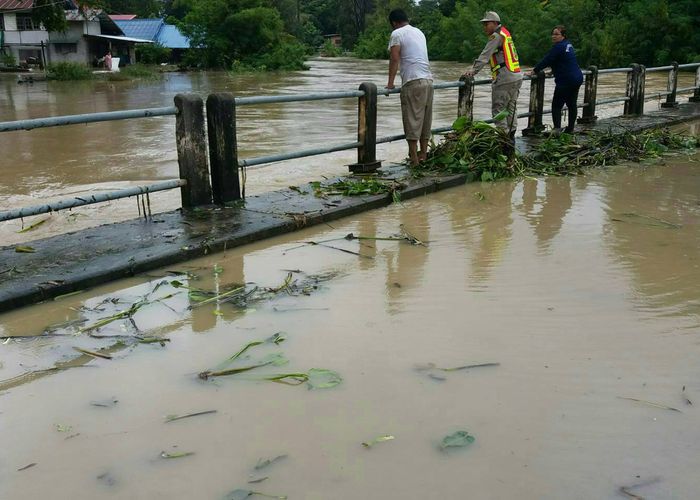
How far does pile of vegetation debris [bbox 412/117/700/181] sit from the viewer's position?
8172mm

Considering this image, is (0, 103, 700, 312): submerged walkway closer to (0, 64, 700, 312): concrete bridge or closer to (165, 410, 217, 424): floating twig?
(0, 64, 700, 312): concrete bridge

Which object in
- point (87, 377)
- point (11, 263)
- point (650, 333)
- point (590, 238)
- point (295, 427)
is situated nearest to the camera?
point (295, 427)

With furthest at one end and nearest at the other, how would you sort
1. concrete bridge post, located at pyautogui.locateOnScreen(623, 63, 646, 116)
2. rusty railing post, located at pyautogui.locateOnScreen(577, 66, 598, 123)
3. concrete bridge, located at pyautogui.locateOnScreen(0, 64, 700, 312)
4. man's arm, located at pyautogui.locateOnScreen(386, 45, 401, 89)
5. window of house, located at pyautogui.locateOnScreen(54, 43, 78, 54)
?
1. window of house, located at pyautogui.locateOnScreen(54, 43, 78, 54)
2. concrete bridge post, located at pyautogui.locateOnScreen(623, 63, 646, 116)
3. rusty railing post, located at pyautogui.locateOnScreen(577, 66, 598, 123)
4. man's arm, located at pyautogui.locateOnScreen(386, 45, 401, 89)
5. concrete bridge, located at pyautogui.locateOnScreen(0, 64, 700, 312)

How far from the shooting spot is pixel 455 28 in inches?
2670

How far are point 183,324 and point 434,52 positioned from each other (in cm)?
7220

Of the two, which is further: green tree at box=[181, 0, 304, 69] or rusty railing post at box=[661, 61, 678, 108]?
green tree at box=[181, 0, 304, 69]

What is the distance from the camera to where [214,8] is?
Answer: 188 ft

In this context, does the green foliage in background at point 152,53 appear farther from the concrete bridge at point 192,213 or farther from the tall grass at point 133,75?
the concrete bridge at point 192,213

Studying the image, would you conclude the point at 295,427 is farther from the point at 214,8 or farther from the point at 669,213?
the point at 214,8

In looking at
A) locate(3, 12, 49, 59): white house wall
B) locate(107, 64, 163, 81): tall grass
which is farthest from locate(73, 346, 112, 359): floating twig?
locate(3, 12, 49, 59): white house wall

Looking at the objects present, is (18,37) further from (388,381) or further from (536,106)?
(388,381)

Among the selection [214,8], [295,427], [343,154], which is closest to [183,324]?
[295,427]

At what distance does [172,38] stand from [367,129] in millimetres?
58883

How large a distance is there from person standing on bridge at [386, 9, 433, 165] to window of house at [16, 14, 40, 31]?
1952 inches
